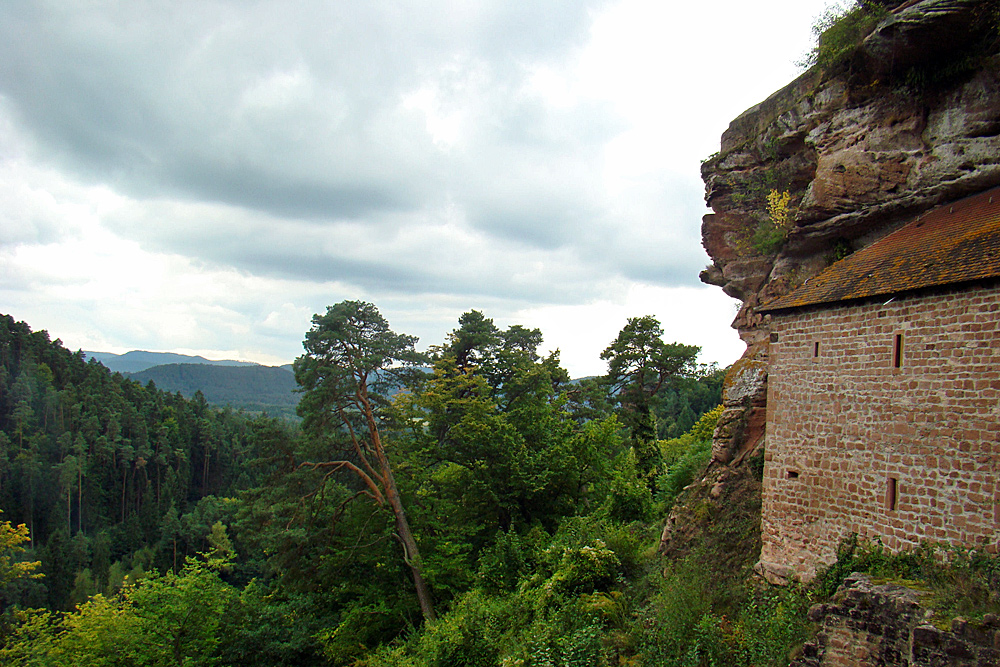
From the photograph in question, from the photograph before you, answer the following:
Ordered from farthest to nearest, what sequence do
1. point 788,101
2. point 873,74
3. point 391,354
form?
point 391,354 → point 788,101 → point 873,74

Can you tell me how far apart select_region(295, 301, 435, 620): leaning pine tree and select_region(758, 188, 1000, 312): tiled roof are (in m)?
13.2

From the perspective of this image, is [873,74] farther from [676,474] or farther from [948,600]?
[676,474]

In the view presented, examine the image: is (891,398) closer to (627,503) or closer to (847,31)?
(847,31)

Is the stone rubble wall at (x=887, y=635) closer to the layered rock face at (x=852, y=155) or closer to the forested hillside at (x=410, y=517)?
the forested hillside at (x=410, y=517)

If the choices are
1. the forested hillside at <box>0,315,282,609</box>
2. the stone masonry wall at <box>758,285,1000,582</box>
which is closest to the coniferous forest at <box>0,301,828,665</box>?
the stone masonry wall at <box>758,285,1000,582</box>

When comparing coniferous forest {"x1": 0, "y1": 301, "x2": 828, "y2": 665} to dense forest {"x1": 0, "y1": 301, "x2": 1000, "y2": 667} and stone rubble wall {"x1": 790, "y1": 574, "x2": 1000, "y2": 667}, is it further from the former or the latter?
stone rubble wall {"x1": 790, "y1": 574, "x2": 1000, "y2": 667}

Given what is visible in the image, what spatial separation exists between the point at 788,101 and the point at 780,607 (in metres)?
11.4

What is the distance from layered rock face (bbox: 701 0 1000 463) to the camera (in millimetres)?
9062

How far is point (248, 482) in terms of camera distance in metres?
84.9

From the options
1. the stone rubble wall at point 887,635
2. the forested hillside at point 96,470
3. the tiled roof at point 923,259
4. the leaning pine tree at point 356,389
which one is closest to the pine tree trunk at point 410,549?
the leaning pine tree at point 356,389

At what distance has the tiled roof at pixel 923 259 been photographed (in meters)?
7.51

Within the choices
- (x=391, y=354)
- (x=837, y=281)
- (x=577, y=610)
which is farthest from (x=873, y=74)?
(x=391, y=354)

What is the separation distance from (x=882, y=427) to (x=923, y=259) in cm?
275

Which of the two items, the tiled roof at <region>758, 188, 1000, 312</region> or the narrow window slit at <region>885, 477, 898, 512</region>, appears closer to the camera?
the tiled roof at <region>758, 188, 1000, 312</region>
